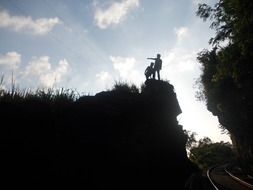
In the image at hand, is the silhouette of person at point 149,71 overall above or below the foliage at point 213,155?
above

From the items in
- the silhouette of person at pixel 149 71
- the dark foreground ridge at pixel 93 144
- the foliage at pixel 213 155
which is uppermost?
the silhouette of person at pixel 149 71

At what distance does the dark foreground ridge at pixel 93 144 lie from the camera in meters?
4.32

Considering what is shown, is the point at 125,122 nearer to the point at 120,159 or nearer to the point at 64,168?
the point at 120,159

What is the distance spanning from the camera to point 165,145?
1057 centimetres

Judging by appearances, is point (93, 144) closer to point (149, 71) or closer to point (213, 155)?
point (149, 71)

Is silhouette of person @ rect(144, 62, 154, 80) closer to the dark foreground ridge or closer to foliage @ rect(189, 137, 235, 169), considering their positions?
the dark foreground ridge

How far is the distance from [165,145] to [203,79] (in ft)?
96.2

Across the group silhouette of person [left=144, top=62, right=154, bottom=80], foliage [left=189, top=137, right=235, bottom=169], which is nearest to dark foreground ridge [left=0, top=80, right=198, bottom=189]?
silhouette of person [left=144, top=62, right=154, bottom=80]

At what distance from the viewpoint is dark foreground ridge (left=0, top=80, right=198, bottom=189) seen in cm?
432

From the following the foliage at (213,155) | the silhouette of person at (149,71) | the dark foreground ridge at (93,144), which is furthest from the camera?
the foliage at (213,155)

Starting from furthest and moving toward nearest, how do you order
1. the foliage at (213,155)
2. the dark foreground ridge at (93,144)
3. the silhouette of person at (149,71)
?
1. the foliage at (213,155)
2. the silhouette of person at (149,71)
3. the dark foreground ridge at (93,144)

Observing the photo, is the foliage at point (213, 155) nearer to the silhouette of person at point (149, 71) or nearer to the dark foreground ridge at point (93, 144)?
the silhouette of person at point (149, 71)

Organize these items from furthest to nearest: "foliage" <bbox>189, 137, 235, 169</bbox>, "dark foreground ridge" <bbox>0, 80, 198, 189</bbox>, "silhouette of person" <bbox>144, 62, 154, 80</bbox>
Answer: "foliage" <bbox>189, 137, 235, 169</bbox> → "silhouette of person" <bbox>144, 62, 154, 80</bbox> → "dark foreground ridge" <bbox>0, 80, 198, 189</bbox>

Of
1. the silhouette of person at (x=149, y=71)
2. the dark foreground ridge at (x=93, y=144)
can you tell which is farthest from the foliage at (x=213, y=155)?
the dark foreground ridge at (x=93, y=144)
